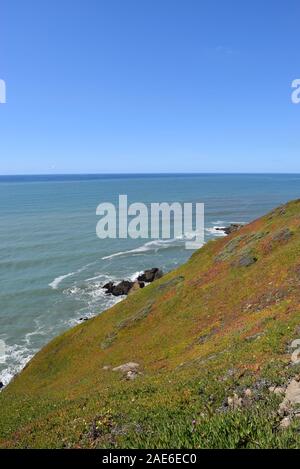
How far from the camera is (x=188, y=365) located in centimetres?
2597

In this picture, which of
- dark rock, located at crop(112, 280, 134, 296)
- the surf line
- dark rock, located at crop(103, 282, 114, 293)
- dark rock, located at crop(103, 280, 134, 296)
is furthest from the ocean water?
the surf line

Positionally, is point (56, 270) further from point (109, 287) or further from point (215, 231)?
point (215, 231)

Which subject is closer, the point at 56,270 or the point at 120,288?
the point at 120,288

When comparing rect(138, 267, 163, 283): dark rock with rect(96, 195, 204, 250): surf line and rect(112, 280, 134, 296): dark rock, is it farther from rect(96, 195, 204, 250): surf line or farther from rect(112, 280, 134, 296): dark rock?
rect(96, 195, 204, 250): surf line

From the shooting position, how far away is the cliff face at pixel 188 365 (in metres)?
13.1

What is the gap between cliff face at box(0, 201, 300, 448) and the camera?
43.1 ft

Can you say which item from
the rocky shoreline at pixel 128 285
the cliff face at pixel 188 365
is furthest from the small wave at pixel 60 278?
the cliff face at pixel 188 365

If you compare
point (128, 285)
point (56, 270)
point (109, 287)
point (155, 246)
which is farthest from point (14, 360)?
point (155, 246)

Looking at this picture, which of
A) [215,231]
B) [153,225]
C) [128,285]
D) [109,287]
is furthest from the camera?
[153,225]

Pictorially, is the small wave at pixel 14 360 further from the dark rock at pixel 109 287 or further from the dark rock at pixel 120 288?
the dark rock at pixel 109 287

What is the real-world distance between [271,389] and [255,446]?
578 cm

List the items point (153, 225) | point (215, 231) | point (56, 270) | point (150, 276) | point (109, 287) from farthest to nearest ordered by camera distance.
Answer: point (153, 225)
point (215, 231)
point (56, 270)
point (150, 276)
point (109, 287)

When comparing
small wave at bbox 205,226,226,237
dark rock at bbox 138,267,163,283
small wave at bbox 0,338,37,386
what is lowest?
small wave at bbox 0,338,37,386

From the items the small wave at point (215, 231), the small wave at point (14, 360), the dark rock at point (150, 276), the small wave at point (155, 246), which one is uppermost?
the small wave at point (215, 231)
